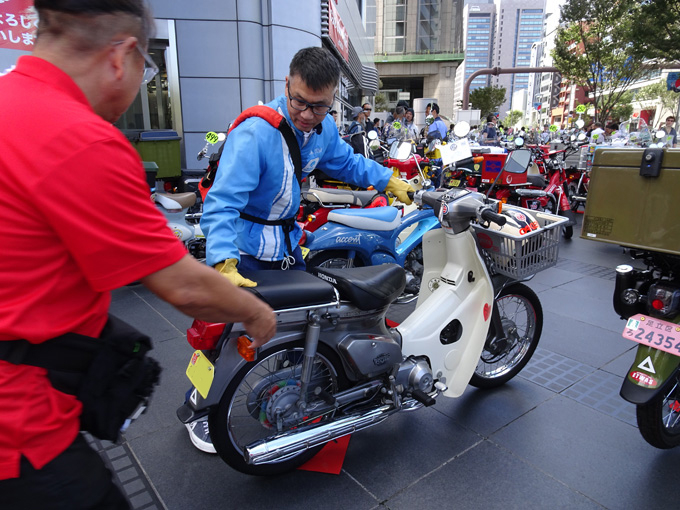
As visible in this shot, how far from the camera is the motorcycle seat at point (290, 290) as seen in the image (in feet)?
6.29

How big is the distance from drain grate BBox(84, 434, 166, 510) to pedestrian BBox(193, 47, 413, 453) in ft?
1.06

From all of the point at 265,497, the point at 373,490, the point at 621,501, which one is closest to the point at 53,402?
the point at 265,497

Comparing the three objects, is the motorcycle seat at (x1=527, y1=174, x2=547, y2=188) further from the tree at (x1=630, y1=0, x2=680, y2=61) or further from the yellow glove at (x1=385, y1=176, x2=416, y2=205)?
the tree at (x1=630, y1=0, x2=680, y2=61)

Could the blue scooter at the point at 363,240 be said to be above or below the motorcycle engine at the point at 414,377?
above

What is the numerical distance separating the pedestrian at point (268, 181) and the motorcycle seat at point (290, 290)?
0.09 metres

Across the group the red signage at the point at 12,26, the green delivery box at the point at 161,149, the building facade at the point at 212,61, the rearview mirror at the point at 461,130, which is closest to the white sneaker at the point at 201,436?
the rearview mirror at the point at 461,130

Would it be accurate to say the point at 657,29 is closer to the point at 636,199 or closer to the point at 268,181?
the point at 636,199

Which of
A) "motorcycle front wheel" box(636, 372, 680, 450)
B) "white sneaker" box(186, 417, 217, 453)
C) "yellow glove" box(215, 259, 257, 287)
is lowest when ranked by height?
"white sneaker" box(186, 417, 217, 453)

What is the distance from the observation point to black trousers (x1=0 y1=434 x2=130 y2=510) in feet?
3.24

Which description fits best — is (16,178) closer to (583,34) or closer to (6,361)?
(6,361)

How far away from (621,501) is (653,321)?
0.86 metres

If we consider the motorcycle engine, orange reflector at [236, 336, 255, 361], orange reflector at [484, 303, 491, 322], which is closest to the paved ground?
the motorcycle engine

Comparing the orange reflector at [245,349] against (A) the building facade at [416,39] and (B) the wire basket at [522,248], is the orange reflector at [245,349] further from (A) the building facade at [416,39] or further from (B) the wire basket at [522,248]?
(A) the building facade at [416,39]

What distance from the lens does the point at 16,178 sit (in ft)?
2.89
